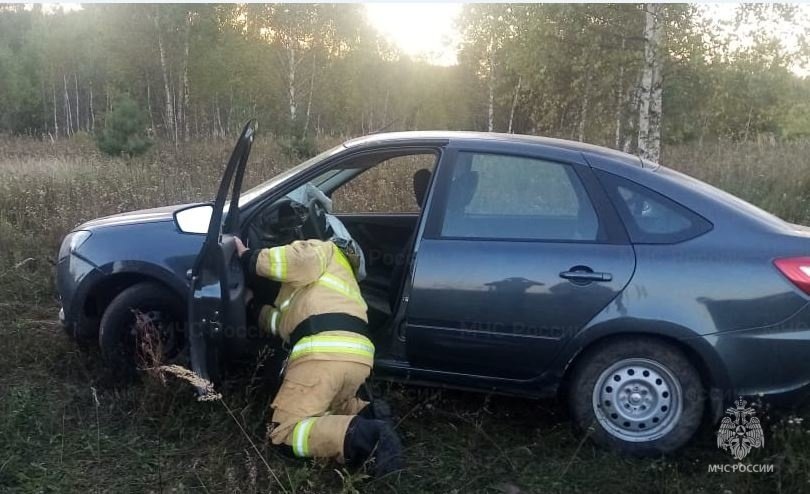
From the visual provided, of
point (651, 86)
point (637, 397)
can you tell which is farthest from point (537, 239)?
point (651, 86)

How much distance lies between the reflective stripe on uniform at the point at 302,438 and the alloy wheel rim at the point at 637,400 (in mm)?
1460

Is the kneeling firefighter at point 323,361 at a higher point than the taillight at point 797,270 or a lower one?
lower

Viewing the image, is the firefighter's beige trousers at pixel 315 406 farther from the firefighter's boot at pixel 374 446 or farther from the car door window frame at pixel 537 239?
the car door window frame at pixel 537 239

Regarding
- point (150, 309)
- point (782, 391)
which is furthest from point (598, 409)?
point (150, 309)

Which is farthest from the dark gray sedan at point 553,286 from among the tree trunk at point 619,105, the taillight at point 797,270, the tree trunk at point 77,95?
the tree trunk at point 77,95

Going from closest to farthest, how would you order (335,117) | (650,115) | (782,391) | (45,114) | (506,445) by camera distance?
(782,391), (506,445), (650,115), (335,117), (45,114)

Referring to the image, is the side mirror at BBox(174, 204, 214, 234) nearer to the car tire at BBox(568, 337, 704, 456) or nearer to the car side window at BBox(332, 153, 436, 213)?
the car tire at BBox(568, 337, 704, 456)

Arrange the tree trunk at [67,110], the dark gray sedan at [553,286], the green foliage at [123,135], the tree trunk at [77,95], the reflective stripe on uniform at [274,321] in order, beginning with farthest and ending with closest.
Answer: the tree trunk at [77,95] < the tree trunk at [67,110] < the green foliage at [123,135] < the reflective stripe on uniform at [274,321] < the dark gray sedan at [553,286]

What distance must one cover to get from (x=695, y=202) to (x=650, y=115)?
7382mm

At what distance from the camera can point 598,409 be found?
3.31m

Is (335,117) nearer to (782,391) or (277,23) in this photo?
(277,23)

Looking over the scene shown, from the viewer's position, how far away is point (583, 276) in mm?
3180

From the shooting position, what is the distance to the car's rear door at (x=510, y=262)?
3.20 m

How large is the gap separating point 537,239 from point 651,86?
25.1ft
